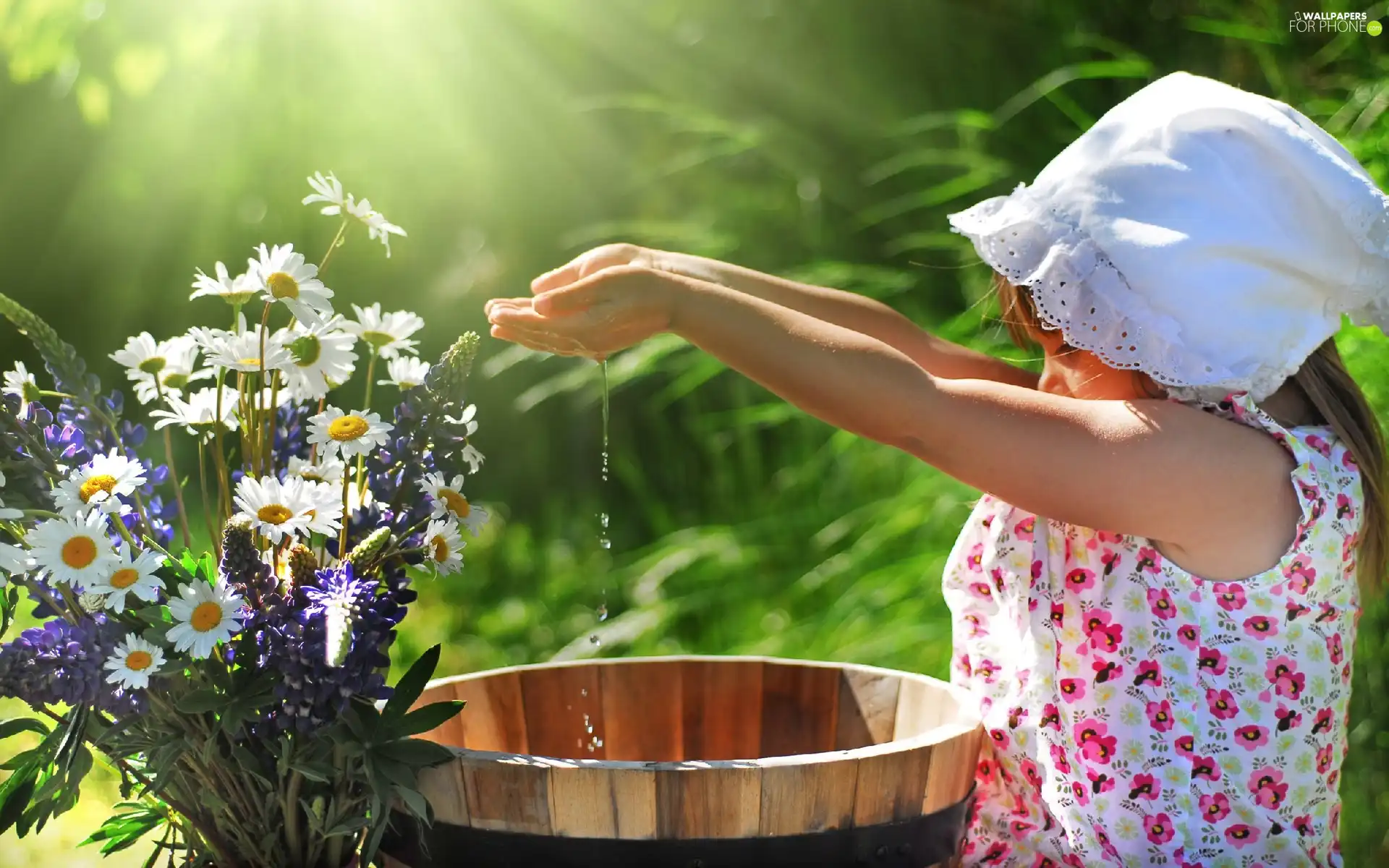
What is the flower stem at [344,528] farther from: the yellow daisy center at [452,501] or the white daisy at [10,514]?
the white daisy at [10,514]

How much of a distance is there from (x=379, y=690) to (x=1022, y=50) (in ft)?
9.18

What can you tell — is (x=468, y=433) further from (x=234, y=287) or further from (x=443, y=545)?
(x=234, y=287)

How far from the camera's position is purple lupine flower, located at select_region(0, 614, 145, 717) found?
993mm

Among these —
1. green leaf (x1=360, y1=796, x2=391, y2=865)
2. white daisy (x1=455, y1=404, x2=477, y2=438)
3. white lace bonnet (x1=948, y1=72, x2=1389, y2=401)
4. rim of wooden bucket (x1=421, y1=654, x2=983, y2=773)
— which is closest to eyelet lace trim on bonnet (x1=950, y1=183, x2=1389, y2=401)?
white lace bonnet (x1=948, y1=72, x2=1389, y2=401)

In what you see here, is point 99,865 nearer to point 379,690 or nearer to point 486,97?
point 379,690

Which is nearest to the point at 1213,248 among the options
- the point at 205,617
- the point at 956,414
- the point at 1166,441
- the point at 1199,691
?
the point at 1166,441

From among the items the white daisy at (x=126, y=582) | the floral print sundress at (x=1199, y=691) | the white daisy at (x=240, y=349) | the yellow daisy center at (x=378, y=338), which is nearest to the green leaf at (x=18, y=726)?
the white daisy at (x=126, y=582)

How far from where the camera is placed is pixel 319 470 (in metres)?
1.18

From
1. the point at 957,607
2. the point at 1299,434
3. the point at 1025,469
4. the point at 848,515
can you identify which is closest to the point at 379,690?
the point at 1025,469

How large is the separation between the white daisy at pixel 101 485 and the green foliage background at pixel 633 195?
1.61 meters

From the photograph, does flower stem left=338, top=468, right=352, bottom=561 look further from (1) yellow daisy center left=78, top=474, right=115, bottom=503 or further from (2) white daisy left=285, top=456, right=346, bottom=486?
(1) yellow daisy center left=78, top=474, right=115, bottom=503

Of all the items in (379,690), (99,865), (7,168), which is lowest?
(99,865)

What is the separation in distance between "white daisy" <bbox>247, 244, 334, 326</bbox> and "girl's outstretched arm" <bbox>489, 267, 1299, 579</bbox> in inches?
9.8

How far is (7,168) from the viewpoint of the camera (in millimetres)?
4785
